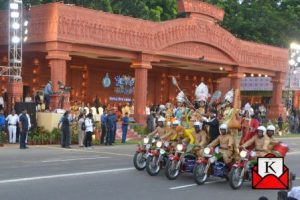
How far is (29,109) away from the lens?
2438 cm

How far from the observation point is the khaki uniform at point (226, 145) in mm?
13462

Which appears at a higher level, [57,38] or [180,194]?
[57,38]

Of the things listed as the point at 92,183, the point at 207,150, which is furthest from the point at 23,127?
the point at 207,150

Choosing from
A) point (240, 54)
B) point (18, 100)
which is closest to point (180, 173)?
point (18, 100)

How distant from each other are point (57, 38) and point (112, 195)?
17306mm

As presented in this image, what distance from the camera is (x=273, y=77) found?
1747 inches

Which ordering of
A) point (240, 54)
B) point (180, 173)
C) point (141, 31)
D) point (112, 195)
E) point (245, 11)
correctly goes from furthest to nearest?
point (245, 11) → point (240, 54) → point (141, 31) → point (180, 173) → point (112, 195)

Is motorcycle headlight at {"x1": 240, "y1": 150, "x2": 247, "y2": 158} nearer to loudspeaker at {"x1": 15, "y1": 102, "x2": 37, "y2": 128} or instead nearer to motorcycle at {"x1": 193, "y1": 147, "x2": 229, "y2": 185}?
motorcycle at {"x1": 193, "y1": 147, "x2": 229, "y2": 185}

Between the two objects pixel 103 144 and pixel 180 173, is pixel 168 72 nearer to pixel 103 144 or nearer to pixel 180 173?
pixel 103 144

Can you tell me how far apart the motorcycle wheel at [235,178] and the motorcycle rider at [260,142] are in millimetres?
743

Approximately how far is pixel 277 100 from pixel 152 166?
30.8 meters

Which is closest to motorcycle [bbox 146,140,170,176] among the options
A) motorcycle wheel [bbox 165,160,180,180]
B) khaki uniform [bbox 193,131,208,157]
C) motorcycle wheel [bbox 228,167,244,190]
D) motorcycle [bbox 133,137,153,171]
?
motorcycle [bbox 133,137,153,171]

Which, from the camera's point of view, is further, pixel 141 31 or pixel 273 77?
pixel 273 77

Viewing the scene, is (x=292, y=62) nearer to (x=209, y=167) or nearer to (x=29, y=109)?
(x=29, y=109)
